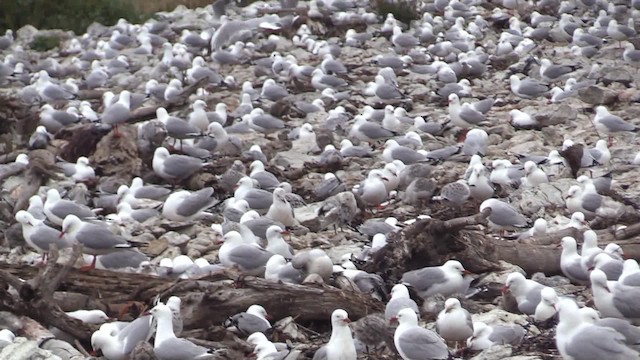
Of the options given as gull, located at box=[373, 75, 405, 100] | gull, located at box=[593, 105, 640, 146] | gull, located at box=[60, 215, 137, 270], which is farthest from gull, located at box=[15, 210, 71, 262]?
gull, located at box=[373, 75, 405, 100]

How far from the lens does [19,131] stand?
54.2 feet

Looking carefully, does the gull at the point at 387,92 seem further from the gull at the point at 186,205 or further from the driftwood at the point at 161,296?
the driftwood at the point at 161,296

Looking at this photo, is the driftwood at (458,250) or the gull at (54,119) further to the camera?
the gull at (54,119)

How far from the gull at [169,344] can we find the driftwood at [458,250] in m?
2.30

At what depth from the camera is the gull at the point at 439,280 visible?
8.80m

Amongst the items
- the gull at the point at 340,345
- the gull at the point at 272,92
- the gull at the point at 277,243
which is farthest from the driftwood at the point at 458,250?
the gull at the point at 272,92

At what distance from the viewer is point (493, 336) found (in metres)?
7.47

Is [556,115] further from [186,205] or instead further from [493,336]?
[493,336]

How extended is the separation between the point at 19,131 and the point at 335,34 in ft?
32.7

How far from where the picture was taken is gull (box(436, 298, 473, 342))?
774 cm

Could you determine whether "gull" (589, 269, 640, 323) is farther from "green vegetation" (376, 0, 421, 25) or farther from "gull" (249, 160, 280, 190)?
"green vegetation" (376, 0, 421, 25)

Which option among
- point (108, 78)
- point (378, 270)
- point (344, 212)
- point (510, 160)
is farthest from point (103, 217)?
point (108, 78)

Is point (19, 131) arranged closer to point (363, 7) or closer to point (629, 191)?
point (629, 191)

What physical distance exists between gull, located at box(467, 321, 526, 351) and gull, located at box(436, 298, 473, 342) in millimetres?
80
